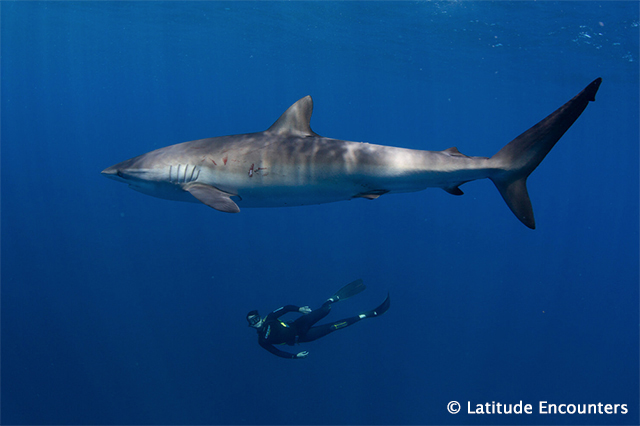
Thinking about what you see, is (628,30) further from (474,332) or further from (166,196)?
(166,196)

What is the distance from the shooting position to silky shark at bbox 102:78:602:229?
14.5 feet

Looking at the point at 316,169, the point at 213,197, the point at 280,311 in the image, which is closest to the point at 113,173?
the point at 213,197

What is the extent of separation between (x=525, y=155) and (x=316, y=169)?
102 inches

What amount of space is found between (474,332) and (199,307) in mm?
13924

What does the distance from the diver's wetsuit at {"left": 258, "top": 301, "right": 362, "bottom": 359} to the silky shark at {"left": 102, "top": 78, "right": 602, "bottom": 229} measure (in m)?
5.96

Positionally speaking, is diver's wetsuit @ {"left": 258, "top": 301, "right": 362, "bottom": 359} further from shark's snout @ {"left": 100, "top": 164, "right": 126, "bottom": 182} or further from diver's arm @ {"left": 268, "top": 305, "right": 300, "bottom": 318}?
shark's snout @ {"left": 100, "top": 164, "right": 126, "bottom": 182}

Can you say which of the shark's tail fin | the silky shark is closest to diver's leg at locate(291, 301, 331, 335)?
the silky shark

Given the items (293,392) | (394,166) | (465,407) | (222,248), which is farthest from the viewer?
(222,248)

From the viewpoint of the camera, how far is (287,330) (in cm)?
1051

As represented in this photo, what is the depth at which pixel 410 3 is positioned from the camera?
20.8 metres

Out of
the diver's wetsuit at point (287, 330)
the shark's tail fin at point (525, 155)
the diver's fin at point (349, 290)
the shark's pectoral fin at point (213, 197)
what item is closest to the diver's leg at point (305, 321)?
the diver's wetsuit at point (287, 330)

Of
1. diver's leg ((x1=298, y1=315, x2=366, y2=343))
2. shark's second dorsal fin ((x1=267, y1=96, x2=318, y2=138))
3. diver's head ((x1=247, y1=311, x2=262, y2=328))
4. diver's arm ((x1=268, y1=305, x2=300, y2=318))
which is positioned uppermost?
shark's second dorsal fin ((x1=267, y1=96, x2=318, y2=138))

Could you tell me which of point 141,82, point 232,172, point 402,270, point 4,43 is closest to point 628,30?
point 402,270

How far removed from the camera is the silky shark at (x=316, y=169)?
4430 mm
